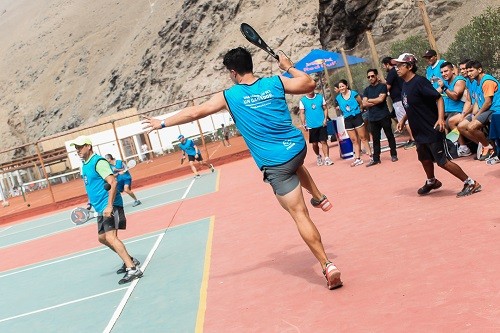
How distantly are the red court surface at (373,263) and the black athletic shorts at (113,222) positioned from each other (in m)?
1.33

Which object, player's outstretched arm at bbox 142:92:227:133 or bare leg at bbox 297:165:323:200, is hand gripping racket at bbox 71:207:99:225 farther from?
bare leg at bbox 297:165:323:200

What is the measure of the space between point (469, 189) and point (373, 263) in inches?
107

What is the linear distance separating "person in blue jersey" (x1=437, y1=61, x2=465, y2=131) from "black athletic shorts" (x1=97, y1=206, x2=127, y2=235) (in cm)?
632

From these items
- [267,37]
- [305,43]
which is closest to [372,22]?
[305,43]

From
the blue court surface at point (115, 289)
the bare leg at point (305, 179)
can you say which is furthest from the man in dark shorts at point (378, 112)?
the bare leg at point (305, 179)

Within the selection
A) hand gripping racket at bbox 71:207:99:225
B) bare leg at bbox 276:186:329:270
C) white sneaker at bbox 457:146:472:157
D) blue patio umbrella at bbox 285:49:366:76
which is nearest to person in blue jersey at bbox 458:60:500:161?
white sneaker at bbox 457:146:472:157

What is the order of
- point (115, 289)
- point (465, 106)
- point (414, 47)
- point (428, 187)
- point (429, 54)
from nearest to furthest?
point (115, 289)
point (428, 187)
point (465, 106)
point (429, 54)
point (414, 47)

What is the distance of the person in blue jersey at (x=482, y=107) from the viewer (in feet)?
35.7

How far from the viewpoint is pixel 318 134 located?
1720cm

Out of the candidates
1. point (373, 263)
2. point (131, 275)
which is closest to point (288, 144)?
point (373, 263)

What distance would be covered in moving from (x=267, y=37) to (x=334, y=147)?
4329cm

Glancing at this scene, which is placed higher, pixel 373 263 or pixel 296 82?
pixel 296 82

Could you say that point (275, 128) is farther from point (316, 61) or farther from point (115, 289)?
point (316, 61)

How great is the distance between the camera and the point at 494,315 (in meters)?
4.91
